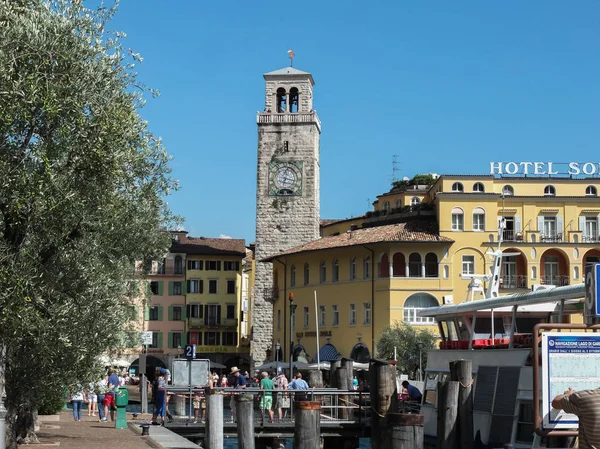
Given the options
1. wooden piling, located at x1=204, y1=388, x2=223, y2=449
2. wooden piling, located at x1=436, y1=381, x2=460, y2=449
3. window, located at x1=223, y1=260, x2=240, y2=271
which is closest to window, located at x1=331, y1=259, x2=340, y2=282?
window, located at x1=223, y1=260, x2=240, y2=271

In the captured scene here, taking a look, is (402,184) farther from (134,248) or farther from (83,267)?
(83,267)

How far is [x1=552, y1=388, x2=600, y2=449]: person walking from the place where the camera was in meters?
9.45

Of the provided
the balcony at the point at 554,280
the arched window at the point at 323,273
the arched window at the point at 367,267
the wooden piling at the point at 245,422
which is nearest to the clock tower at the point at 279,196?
the arched window at the point at 323,273

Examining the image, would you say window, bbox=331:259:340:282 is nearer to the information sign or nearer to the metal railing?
the metal railing

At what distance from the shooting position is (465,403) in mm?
22734

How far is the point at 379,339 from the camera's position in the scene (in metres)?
66.4

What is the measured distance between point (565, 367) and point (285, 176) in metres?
71.6

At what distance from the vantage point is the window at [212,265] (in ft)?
343

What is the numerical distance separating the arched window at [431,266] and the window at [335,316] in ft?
23.4

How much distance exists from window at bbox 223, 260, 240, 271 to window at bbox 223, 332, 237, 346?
6.28 meters

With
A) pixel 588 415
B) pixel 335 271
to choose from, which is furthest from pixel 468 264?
pixel 588 415

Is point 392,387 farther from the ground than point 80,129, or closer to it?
closer to it

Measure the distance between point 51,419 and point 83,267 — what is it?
56.2ft

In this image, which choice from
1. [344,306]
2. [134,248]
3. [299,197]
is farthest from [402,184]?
[134,248]
